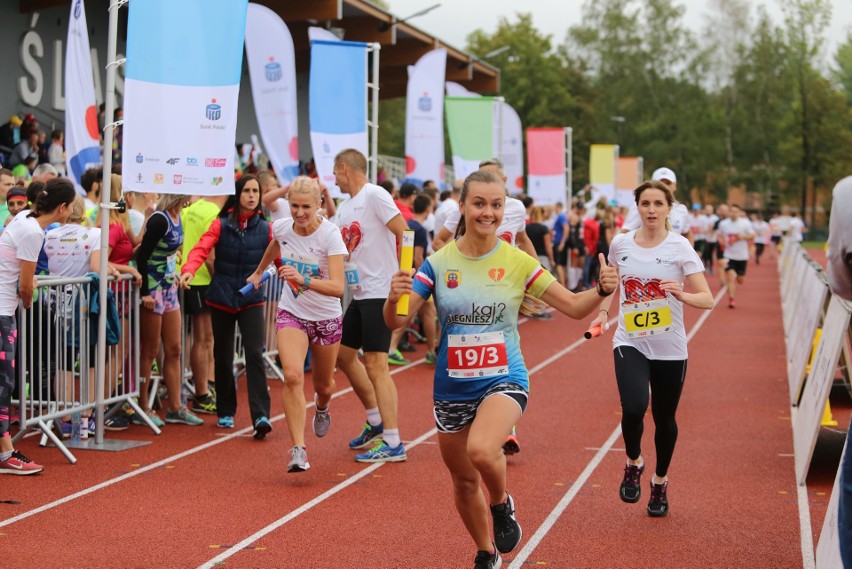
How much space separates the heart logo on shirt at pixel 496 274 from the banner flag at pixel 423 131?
533 inches

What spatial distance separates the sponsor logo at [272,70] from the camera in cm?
1446

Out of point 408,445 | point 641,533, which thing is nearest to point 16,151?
point 408,445

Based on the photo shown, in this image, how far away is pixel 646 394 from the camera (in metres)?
7.00

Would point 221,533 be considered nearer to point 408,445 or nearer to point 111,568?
point 111,568

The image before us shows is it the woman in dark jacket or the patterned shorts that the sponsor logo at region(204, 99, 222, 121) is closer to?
the woman in dark jacket

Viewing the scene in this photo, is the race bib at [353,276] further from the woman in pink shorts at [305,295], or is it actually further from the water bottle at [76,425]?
the water bottle at [76,425]

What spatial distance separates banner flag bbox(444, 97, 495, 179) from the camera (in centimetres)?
2106

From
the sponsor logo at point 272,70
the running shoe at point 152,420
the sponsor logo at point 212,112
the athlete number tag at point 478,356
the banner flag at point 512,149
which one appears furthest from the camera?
the banner flag at point 512,149

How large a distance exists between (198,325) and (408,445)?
2455 mm

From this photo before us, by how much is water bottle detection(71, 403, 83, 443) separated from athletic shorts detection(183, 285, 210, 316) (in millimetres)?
1725

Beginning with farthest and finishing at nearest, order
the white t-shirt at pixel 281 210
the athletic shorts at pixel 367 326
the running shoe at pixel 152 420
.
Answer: the white t-shirt at pixel 281 210
the running shoe at pixel 152 420
the athletic shorts at pixel 367 326

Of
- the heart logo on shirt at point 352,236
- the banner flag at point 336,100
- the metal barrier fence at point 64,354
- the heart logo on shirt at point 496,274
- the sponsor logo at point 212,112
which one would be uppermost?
the banner flag at point 336,100

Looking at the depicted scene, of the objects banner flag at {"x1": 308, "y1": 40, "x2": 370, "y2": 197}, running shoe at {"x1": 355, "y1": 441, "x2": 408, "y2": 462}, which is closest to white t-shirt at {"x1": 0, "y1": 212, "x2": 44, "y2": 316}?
running shoe at {"x1": 355, "y1": 441, "x2": 408, "y2": 462}

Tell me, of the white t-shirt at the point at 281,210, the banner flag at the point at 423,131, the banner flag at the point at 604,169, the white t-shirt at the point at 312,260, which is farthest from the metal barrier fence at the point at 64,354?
the banner flag at the point at 604,169
